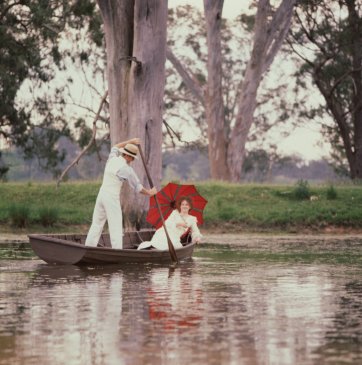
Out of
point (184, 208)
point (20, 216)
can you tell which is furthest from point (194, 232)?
point (20, 216)

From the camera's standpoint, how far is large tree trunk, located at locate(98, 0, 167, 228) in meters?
25.3

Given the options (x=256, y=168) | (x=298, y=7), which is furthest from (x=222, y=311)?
(x=256, y=168)

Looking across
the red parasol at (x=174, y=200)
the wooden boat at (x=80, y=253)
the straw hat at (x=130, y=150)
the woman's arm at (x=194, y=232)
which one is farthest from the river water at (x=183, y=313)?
the straw hat at (x=130, y=150)

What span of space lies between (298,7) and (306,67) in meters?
3.39

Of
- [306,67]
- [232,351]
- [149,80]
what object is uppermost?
[306,67]

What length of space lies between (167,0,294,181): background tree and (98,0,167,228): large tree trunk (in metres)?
11.9

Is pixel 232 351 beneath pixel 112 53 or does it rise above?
beneath

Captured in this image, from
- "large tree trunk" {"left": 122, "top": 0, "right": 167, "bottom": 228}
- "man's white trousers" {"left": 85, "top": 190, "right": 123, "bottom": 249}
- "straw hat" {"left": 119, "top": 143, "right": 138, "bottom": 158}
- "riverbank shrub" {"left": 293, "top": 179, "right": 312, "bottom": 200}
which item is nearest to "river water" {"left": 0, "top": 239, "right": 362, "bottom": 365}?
"man's white trousers" {"left": 85, "top": 190, "right": 123, "bottom": 249}

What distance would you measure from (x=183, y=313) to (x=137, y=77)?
15.0 m

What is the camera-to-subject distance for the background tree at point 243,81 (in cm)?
3775

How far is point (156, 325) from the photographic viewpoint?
1024 cm

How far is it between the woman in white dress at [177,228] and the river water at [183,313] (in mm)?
874

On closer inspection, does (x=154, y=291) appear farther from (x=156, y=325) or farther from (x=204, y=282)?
(x=156, y=325)

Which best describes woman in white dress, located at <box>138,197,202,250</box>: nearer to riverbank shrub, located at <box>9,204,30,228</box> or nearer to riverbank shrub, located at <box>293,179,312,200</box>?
riverbank shrub, located at <box>9,204,30,228</box>
